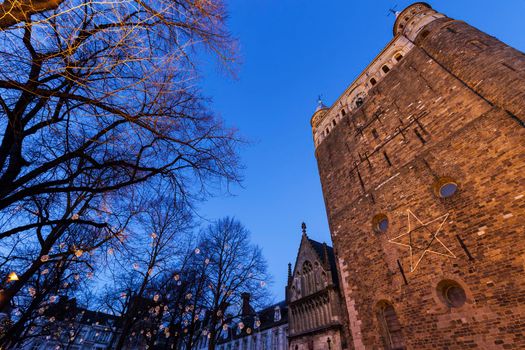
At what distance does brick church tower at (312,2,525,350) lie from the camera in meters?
7.00

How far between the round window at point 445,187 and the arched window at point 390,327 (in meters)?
4.76

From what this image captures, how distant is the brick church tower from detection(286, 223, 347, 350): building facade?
2.33 m

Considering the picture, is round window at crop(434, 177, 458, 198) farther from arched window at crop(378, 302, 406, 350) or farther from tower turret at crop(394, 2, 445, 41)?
tower turret at crop(394, 2, 445, 41)

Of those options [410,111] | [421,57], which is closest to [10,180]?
[410,111]

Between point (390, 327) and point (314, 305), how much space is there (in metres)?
6.06

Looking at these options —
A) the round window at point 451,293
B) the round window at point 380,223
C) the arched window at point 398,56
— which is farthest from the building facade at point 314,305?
the arched window at point 398,56

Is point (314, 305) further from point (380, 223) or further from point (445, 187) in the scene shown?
point (445, 187)

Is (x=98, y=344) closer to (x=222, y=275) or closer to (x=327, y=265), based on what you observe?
(x=222, y=275)

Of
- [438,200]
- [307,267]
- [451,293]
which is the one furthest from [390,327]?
[307,267]

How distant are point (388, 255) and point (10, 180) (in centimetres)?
1157

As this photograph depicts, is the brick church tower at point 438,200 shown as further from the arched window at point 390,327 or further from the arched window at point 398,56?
the arched window at point 398,56

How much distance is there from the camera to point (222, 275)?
53.9 feet

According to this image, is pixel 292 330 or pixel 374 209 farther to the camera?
pixel 292 330

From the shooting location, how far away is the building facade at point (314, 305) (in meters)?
12.8
